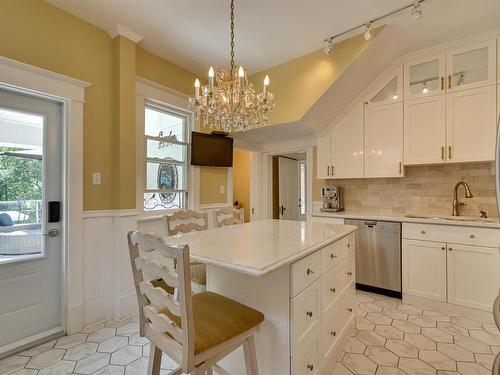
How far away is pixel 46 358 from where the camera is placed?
1882mm

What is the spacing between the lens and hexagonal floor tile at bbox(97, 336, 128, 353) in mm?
1987

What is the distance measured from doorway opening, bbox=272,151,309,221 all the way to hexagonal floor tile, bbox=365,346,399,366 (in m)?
2.92

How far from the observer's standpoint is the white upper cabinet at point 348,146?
3.28 meters

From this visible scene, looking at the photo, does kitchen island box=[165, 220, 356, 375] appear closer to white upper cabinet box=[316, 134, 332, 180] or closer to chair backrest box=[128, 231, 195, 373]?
chair backrest box=[128, 231, 195, 373]

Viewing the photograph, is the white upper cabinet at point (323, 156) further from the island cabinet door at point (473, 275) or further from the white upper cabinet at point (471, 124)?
the island cabinet door at point (473, 275)

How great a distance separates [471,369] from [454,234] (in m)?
1.20

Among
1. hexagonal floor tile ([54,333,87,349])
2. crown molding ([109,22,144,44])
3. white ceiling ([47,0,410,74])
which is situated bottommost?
hexagonal floor tile ([54,333,87,349])

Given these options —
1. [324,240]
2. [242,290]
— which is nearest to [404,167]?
[324,240]

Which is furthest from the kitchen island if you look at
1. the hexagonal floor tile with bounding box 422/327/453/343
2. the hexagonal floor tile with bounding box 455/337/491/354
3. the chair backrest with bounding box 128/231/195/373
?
the hexagonal floor tile with bounding box 455/337/491/354

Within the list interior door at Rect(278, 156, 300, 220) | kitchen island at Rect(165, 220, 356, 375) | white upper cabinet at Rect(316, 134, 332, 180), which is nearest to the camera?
kitchen island at Rect(165, 220, 356, 375)

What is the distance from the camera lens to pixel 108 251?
97.0 inches

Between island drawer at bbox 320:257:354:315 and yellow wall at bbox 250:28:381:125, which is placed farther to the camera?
yellow wall at bbox 250:28:381:125

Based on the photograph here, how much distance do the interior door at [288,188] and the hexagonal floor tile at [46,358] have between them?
12.1ft

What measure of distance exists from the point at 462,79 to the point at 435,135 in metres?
0.61
